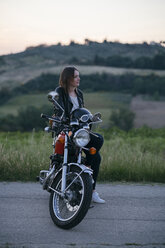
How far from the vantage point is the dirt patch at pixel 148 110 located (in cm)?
3094

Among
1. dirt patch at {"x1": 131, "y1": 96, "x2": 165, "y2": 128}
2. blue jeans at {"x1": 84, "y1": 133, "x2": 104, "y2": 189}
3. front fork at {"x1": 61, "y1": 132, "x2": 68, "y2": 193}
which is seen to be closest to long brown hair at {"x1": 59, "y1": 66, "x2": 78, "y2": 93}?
blue jeans at {"x1": 84, "y1": 133, "x2": 104, "y2": 189}

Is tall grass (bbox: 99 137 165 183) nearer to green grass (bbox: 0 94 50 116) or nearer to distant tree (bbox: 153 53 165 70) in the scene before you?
distant tree (bbox: 153 53 165 70)

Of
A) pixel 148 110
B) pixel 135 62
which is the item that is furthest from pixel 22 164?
pixel 135 62

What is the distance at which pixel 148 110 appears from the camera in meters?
33.6

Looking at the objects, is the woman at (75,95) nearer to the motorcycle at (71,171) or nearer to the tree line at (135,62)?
the motorcycle at (71,171)

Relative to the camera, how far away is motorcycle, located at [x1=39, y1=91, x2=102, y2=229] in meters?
4.02

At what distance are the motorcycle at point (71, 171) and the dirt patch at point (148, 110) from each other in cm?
2543

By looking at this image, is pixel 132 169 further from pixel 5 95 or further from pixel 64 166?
pixel 5 95

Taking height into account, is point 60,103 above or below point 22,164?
above

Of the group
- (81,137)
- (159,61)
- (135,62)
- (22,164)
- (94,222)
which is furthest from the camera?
(135,62)

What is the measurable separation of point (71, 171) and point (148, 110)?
29963 millimetres

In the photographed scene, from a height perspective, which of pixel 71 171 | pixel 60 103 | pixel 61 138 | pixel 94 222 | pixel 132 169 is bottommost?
pixel 132 169

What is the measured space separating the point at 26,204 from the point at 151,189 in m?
2.09

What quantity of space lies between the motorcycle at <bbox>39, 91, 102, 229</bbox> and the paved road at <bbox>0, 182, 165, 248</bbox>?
0.18m
